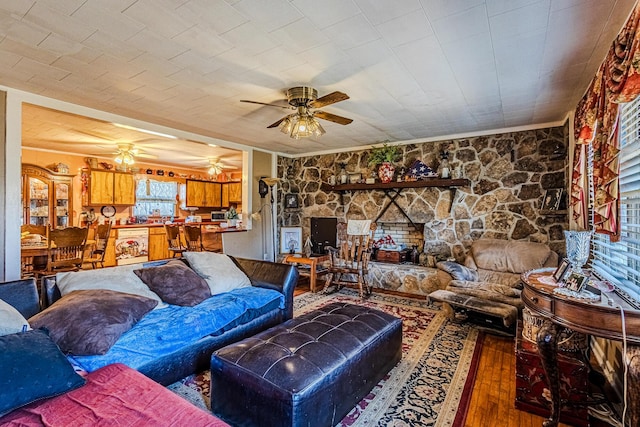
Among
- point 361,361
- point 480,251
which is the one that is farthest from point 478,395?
point 480,251

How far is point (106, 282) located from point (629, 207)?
3635 mm

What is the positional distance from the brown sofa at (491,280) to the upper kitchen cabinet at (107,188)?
22.8 ft

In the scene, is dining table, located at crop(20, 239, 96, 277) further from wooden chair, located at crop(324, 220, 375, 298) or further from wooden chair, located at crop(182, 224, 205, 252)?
wooden chair, located at crop(324, 220, 375, 298)

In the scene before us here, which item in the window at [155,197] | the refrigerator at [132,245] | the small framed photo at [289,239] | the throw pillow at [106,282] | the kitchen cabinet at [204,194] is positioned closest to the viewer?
the throw pillow at [106,282]

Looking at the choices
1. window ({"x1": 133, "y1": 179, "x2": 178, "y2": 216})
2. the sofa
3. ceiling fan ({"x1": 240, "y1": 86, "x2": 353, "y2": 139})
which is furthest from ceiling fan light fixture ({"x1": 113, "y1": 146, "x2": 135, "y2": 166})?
the sofa

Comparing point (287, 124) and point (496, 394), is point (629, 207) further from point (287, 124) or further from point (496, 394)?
point (287, 124)

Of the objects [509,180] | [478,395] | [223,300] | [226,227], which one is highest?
[509,180]

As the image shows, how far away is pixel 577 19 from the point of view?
5.96ft

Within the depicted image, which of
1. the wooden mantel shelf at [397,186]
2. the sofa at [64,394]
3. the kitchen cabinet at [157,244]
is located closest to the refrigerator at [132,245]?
the kitchen cabinet at [157,244]

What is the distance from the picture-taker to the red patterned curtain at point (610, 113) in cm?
151

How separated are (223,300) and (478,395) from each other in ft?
6.81

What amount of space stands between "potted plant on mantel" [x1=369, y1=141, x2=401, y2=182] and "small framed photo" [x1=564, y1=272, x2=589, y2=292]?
3.65m

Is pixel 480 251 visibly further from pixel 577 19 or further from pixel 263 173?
pixel 263 173

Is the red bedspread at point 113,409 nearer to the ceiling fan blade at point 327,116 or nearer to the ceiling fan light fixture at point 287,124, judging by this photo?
the ceiling fan light fixture at point 287,124
